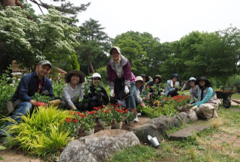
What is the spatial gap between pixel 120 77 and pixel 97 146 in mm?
1782

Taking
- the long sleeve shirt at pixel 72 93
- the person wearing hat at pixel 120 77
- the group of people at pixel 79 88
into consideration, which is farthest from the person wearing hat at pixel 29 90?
the person wearing hat at pixel 120 77

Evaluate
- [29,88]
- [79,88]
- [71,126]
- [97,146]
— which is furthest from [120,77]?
[29,88]

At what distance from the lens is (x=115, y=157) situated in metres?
2.61

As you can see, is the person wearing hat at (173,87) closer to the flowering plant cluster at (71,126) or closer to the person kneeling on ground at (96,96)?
the person kneeling on ground at (96,96)

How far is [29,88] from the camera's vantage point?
11.5 ft

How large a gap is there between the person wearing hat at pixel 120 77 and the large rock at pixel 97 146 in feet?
3.60

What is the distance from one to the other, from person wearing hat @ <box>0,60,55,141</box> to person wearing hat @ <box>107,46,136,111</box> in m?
1.41

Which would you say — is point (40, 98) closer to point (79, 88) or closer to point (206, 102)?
point (79, 88)

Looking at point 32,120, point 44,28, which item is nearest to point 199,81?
point 32,120

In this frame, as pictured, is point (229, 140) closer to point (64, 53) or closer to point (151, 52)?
point (64, 53)

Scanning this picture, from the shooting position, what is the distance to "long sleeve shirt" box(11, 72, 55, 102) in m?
3.25

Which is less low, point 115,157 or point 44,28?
point 44,28

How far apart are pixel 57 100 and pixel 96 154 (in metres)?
1.73

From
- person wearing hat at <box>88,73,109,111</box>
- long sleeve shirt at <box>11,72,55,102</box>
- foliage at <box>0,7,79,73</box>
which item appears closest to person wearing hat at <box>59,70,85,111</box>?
person wearing hat at <box>88,73,109,111</box>
